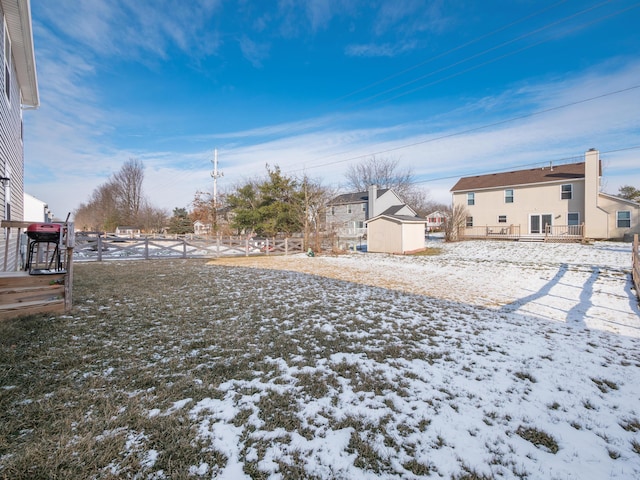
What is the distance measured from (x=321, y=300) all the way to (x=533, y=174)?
85.4 feet

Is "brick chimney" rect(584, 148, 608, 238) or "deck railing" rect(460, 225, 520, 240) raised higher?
"brick chimney" rect(584, 148, 608, 238)

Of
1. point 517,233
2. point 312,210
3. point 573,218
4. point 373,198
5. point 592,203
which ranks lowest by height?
point 517,233

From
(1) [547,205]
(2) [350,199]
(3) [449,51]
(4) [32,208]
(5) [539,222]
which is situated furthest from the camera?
(2) [350,199]

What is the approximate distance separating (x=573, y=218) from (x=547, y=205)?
188cm

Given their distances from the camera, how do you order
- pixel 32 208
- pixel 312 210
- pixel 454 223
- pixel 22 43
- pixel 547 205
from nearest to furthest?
pixel 22 43 < pixel 32 208 < pixel 312 210 < pixel 547 205 < pixel 454 223

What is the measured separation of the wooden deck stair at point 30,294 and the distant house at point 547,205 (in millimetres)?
26420

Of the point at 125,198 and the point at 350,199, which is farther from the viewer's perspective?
the point at 125,198

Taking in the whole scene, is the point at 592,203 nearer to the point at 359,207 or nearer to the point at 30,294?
the point at 359,207

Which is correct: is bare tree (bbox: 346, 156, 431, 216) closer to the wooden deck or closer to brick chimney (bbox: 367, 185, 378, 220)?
brick chimney (bbox: 367, 185, 378, 220)

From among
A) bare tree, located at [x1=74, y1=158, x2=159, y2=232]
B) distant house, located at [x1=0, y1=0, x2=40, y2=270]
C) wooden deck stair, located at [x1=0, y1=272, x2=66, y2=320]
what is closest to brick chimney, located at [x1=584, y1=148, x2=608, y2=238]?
wooden deck stair, located at [x1=0, y1=272, x2=66, y2=320]

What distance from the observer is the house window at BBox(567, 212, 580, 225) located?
2196 cm

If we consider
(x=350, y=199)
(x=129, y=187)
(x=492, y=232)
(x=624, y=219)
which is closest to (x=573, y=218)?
(x=624, y=219)

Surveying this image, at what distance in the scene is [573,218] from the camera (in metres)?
22.1

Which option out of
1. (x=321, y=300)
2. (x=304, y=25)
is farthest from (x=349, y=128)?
(x=321, y=300)
